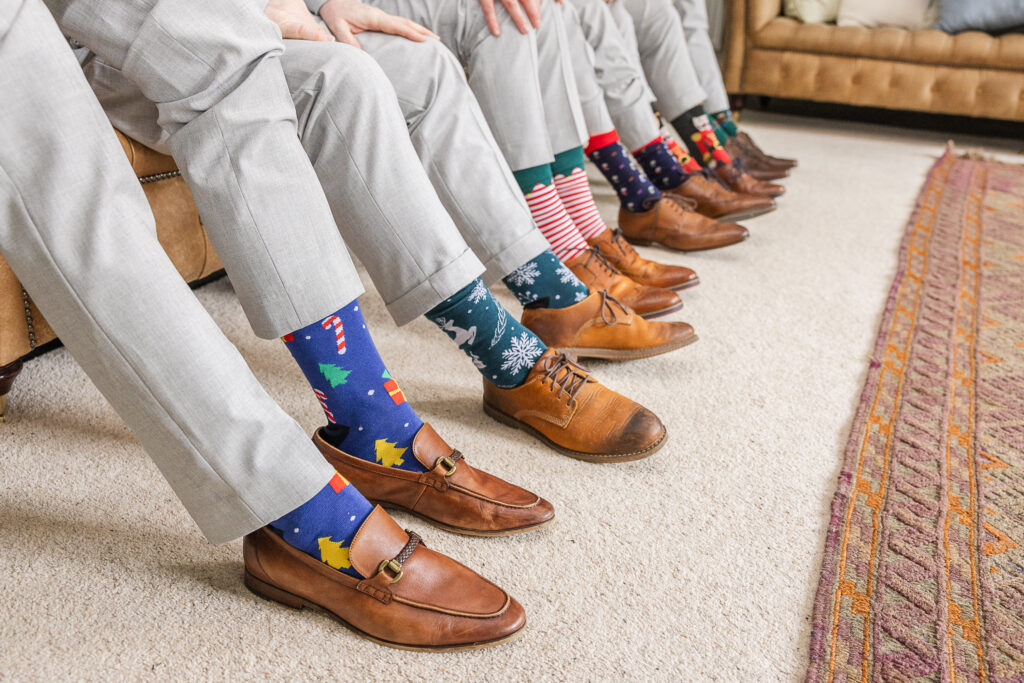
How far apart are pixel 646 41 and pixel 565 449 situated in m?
1.41

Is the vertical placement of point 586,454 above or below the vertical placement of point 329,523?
below

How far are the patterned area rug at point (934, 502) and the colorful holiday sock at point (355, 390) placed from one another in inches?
16.7

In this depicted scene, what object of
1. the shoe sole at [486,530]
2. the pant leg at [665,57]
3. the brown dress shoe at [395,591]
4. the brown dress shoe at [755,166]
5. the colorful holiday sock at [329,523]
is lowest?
the brown dress shoe at [755,166]

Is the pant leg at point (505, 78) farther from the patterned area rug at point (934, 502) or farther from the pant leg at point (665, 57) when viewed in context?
the pant leg at point (665, 57)

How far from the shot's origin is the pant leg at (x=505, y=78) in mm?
1093

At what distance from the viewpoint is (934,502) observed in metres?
0.82

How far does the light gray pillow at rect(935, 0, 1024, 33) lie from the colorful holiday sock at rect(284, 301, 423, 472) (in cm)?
272

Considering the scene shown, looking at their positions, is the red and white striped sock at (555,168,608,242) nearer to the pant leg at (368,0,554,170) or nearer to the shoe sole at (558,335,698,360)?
the pant leg at (368,0,554,170)

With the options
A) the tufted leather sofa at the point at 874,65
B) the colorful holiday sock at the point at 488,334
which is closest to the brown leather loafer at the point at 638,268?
the colorful holiday sock at the point at 488,334

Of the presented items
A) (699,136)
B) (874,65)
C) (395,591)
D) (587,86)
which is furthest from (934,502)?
(874,65)

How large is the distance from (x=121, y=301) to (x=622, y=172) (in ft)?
3.73

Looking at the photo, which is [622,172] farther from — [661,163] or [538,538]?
[538,538]

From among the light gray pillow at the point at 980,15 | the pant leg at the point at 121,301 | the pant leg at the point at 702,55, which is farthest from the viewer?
the light gray pillow at the point at 980,15

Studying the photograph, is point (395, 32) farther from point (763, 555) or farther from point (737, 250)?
point (737, 250)
